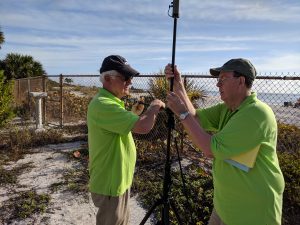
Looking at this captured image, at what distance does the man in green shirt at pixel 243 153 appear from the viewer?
228cm

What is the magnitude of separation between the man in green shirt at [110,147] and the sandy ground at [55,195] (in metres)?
1.68

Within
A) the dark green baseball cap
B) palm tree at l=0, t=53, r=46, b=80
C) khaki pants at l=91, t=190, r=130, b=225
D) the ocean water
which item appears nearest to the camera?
the dark green baseball cap

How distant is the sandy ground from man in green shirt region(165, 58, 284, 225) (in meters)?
2.37

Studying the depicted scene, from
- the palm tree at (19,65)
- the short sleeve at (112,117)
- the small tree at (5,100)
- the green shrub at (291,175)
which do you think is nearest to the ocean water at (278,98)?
the green shrub at (291,175)

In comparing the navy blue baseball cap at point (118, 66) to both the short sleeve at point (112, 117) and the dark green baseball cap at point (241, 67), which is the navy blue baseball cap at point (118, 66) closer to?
the short sleeve at point (112, 117)

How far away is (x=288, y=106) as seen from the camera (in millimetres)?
6246

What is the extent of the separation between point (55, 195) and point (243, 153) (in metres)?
3.93

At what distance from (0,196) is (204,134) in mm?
4193

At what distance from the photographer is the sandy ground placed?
15.5 feet

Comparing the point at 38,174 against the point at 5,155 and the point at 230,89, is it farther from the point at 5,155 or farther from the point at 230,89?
the point at 230,89

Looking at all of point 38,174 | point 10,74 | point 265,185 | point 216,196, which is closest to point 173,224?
point 216,196

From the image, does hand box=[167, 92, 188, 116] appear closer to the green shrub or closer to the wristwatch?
the wristwatch

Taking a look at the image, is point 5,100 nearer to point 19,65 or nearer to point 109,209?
point 109,209

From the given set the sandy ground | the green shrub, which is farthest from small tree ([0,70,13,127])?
the green shrub
